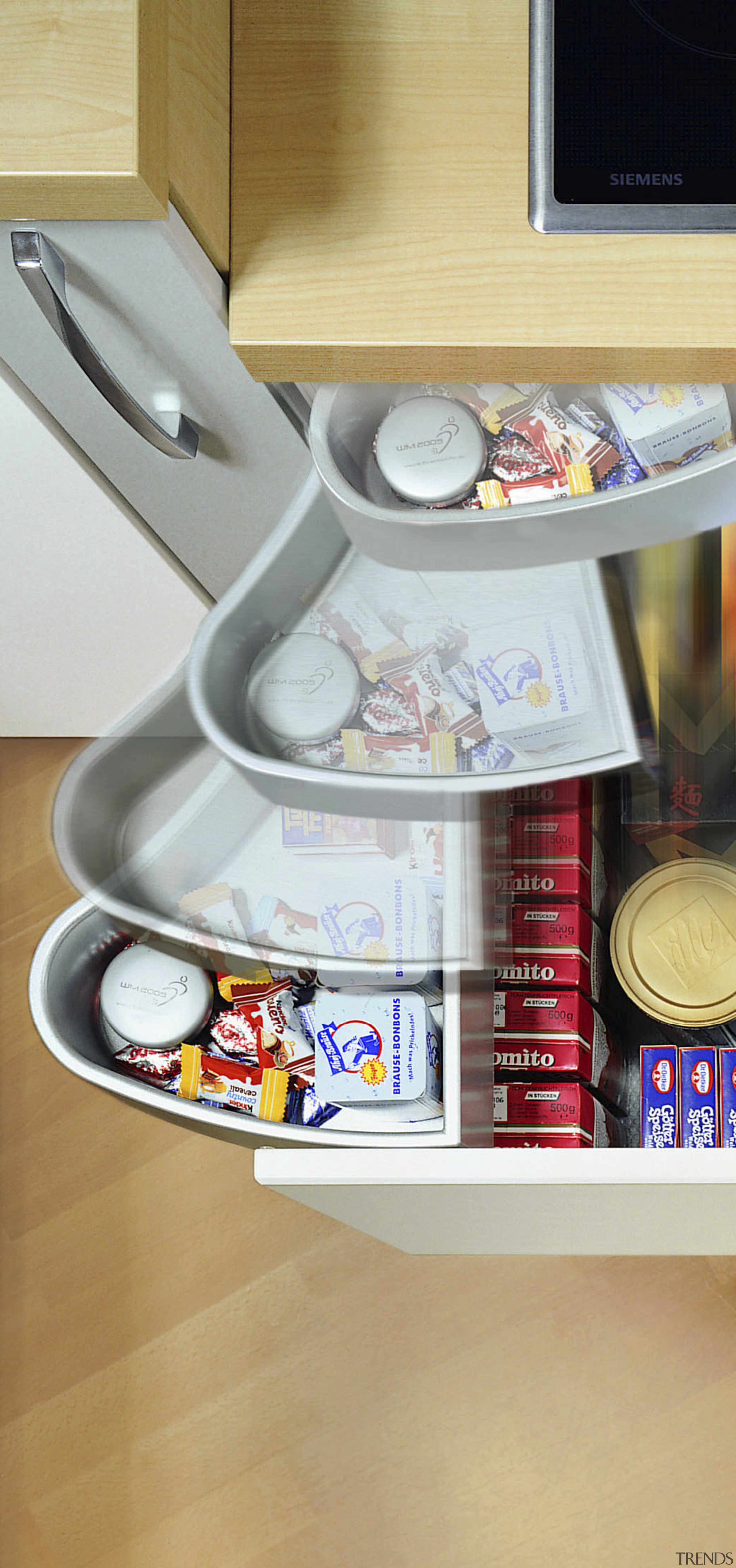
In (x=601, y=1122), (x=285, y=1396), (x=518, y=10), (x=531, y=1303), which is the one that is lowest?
(x=285, y=1396)

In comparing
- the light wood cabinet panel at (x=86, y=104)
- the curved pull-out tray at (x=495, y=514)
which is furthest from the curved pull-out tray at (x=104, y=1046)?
the light wood cabinet panel at (x=86, y=104)

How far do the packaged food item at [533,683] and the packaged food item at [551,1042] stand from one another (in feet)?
1.38

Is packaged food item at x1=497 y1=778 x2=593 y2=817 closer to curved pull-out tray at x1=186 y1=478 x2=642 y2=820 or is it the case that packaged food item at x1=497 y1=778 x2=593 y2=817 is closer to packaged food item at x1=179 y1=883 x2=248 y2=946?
curved pull-out tray at x1=186 y1=478 x2=642 y2=820

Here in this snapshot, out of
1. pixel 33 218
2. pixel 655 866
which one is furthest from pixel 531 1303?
pixel 33 218

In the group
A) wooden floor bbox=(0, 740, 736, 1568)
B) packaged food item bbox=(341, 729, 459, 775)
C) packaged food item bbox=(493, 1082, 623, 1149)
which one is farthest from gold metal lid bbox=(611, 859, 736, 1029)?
wooden floor bbox=(0, 740, 736, 1568)

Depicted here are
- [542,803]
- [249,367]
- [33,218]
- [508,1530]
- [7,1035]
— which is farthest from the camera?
[7,1035]

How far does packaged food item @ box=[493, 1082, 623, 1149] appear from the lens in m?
1.28

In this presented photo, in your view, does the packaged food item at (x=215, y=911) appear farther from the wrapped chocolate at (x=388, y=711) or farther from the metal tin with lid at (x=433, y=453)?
the metal tin with lid at (x=433, y=453)

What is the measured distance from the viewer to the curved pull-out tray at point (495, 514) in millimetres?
770

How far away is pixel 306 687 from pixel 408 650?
0.10 metres

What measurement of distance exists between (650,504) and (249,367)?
292 mm

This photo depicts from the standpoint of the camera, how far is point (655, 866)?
1241 millimetres

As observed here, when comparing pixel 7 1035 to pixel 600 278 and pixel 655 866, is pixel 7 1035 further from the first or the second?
pixel 600 278

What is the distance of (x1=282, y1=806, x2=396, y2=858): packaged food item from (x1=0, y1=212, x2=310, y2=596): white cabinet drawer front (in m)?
0.25
